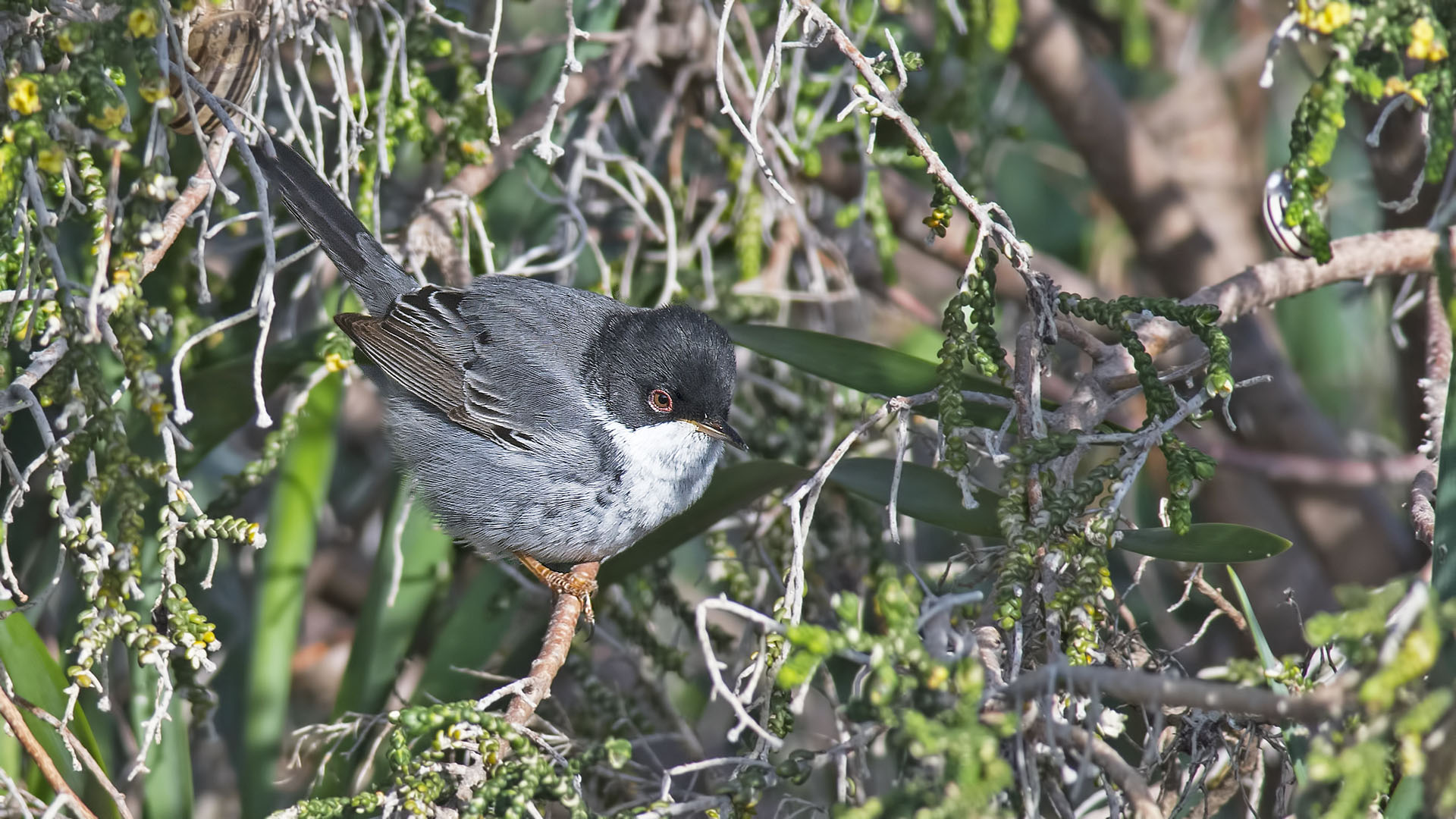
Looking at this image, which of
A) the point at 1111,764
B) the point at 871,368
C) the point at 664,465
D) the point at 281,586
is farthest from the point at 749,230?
the point at 1111,764

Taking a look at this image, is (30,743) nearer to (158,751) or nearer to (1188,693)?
(158,751)

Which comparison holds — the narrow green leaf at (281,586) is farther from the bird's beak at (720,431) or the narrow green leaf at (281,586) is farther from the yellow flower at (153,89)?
the yellow flower at (153,89)

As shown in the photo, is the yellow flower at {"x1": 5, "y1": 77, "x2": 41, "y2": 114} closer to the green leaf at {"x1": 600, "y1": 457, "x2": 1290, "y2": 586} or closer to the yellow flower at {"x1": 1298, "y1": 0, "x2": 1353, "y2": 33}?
the green leaf at {"x1": 600, "y1": 457, "x2": 1290, "y2": 586}

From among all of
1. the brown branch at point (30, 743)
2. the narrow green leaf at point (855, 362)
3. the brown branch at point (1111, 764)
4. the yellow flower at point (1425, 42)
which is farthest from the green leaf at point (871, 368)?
the brown branch at point (30, 743)

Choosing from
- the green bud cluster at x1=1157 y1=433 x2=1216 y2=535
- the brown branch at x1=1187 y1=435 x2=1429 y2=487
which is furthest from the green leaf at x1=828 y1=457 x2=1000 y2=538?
the brown branch at x1=1187 y1=435 x2=1429 y2=487

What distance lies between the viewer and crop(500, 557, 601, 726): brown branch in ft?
7.84

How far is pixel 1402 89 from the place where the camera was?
1891 mm

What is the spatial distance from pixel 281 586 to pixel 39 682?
757mm

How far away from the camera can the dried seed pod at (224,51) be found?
2.52 meters

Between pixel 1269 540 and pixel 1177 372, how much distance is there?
395mm

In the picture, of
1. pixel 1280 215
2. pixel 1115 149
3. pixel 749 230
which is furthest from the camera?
pixel 1115 149

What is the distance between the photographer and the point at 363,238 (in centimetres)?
327

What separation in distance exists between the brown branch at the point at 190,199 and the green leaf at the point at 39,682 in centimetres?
82

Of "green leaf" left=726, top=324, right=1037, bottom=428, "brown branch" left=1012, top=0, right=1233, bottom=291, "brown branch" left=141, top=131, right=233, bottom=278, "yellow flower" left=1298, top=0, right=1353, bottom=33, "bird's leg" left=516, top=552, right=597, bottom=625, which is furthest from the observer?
"brown branch" left=1012, top=0, right=1233, bottom=291
